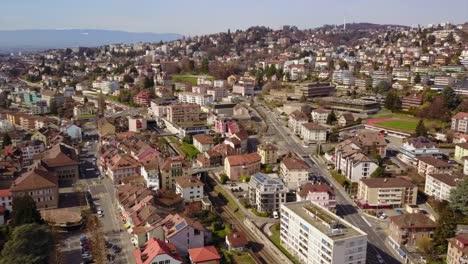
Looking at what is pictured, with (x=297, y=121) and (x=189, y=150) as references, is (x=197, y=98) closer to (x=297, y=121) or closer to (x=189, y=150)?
(x=297, y=121)

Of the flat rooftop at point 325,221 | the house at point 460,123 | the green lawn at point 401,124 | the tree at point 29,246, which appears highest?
the house at point 460,123

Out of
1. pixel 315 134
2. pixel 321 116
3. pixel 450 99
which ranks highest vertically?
pixel 450 99

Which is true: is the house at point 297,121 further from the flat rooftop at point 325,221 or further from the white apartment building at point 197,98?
the flat rooftop at point 325,221

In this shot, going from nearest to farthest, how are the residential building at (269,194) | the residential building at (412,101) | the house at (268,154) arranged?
the residential building at (269,194), the house at (268,154), the residential building at (412,101)

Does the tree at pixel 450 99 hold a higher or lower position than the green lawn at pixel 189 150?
higher

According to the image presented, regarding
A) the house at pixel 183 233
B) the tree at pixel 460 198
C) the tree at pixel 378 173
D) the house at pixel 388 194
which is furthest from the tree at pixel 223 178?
the tree at pixel 460 198

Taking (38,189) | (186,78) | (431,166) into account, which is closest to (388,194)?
(431,166)
